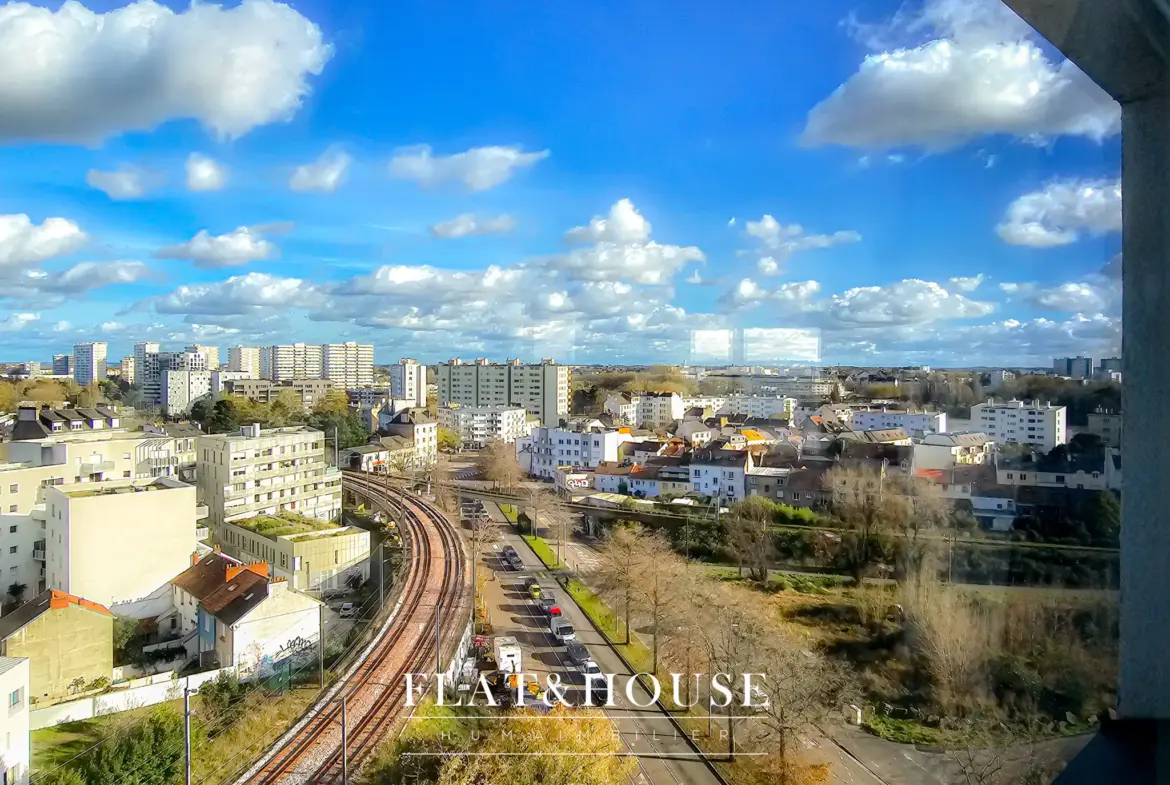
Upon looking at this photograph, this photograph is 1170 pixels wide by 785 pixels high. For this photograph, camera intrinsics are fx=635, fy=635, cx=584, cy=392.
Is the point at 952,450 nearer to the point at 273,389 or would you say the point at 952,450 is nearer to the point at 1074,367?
the point at 1074,367

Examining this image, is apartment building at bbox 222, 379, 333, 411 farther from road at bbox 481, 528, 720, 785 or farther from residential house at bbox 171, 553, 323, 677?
road at bbox 481, 528, 720, 785

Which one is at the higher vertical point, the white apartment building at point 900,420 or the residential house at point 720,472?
the white apartment building at point 900,420

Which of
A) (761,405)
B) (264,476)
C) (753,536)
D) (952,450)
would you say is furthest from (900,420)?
(264,476)

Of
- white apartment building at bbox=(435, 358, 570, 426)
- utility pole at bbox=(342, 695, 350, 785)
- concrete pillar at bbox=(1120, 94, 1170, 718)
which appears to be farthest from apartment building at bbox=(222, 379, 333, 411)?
concrete pillar at bbox=(1120, 94, 1170, 718)

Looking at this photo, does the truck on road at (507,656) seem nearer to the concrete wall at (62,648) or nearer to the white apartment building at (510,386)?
the concrete wall at (62,648)

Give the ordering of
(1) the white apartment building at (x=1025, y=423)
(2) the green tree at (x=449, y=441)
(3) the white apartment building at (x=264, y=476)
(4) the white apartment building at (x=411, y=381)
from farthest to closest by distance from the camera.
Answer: (4) the white apartment building at (x=411, y=381) < (2) the green tree at (x=449, y=441) < (3) the white apartment building at (x=264, y=476) < (1) the white apartment building at (x=1025, y=423)

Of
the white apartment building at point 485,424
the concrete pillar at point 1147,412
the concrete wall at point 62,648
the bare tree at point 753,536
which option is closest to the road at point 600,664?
the bare tree at point 753,536
